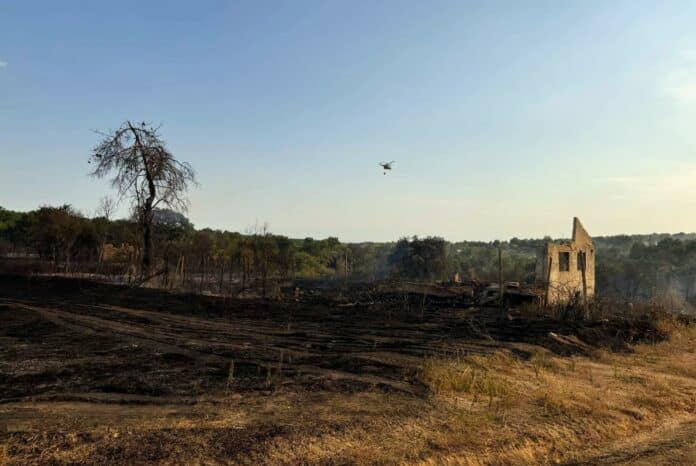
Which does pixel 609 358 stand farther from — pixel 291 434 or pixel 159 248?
pixel 159 248

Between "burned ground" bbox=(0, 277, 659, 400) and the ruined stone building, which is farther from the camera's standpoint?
the ruined stone building

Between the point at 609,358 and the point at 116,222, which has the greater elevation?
the point at 116,222

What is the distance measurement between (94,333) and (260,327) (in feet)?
12.2

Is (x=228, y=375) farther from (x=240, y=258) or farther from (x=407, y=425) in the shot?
(x=240, y=258)

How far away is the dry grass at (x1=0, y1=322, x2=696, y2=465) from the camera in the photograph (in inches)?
185

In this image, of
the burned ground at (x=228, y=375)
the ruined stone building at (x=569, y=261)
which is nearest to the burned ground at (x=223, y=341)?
the burned ground at (x=228, y=375)

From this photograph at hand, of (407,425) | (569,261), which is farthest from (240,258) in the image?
(407,425)

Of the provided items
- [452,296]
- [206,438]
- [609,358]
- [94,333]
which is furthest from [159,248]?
[206,438]

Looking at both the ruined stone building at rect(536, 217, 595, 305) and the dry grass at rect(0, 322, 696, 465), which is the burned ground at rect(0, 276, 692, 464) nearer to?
the dry grass at rect(0, 322, 696, 465)

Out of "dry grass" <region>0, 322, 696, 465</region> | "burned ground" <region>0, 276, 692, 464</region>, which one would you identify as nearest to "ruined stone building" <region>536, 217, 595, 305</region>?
"burned ground" <region>0, 276, 692, 464</region>

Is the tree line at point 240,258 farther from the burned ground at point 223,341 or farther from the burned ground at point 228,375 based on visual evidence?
the burned ground at point 228,375

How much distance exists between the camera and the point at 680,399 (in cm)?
820

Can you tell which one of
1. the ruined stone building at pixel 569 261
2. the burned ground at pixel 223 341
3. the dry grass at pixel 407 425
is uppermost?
the ruined stone building at pixel 569 261

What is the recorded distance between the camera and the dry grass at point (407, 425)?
185 inches
